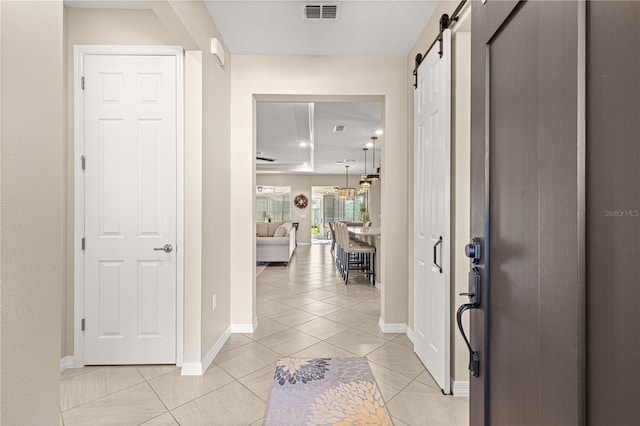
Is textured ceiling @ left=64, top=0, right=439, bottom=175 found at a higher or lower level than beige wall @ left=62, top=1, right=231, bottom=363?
higher

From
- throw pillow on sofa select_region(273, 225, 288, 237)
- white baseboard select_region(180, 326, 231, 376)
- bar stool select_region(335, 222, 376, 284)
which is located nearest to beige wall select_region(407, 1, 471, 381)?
white baseboard select_region(180, 326, 231, 376)

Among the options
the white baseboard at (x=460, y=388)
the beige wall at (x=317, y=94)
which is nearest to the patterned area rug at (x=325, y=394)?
the white baseboard at (x=460, y=388)

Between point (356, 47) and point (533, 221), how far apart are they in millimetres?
2840

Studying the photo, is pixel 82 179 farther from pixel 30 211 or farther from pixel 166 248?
pixel 30 211

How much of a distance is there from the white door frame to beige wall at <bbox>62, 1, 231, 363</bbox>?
0.05 m

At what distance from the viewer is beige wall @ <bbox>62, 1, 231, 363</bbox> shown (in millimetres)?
2355

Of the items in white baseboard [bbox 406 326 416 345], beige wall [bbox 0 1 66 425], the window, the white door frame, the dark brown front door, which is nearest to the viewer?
the dark brown front door

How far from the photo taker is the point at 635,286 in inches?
18.0

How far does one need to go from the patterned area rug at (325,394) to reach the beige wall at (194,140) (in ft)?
2.40

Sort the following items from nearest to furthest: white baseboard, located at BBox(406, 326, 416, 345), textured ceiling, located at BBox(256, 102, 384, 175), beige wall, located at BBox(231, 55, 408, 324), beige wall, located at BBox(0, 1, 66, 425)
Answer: beige wall, located at BBox(0, 1, 66, 425)
white baseboard, located at BBox(406, 326, 416, 345)
beige wall, located at BBox(231, 55, 408, 324)
textured ceiling, located at BBox(256, 102, 384, 175)

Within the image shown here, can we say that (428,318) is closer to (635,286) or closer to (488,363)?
(488,363)

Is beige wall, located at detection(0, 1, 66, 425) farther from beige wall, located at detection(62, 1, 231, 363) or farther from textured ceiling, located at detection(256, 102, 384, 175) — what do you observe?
textured ceiling, located at detection(256, 102, 384, 175)

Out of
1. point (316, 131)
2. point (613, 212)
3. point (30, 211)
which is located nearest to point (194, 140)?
point (30, 211)

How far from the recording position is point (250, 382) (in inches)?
88.2
